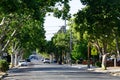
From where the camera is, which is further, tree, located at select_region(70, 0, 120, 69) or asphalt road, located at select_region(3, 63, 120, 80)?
tree, located at select_region(70, 0, 120, 69)

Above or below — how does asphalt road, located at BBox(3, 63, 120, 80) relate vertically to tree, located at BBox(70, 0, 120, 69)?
below

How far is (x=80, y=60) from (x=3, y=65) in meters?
61.0

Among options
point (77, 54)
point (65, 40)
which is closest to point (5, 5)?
point (77, 54)

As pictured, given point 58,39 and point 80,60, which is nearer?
point 80,60

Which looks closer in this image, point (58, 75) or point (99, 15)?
point (58, 75)

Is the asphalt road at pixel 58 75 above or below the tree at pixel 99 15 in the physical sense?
below

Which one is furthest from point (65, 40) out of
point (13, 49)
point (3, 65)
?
point (3, 65)

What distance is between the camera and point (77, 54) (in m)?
103

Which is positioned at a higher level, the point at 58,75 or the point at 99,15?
the point at 99,15

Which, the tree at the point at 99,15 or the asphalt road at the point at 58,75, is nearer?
the asphalt road at the point at 58,75

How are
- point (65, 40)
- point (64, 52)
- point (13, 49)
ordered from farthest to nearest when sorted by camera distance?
point (64, 52)
point (65, 40)
point (13, 49)

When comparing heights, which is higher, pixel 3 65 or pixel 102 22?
pixel 102 22

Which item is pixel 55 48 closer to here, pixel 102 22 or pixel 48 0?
pixel 102 22

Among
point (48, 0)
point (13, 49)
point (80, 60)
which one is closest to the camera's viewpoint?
point (48, 0)
